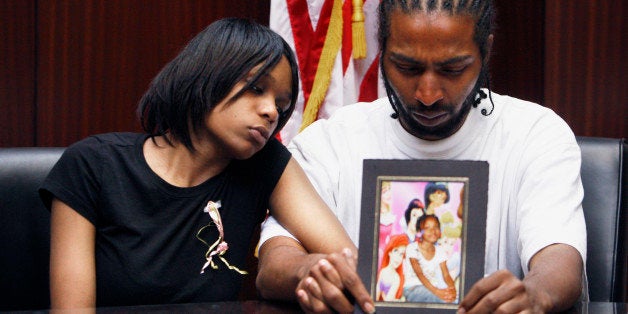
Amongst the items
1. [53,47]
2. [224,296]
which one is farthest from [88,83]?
[224,296]

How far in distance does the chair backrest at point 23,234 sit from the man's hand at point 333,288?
0.64m

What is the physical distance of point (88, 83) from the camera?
304cm

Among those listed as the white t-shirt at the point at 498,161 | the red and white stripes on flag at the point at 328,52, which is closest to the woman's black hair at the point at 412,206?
the white t-shirt at the point at 498,161

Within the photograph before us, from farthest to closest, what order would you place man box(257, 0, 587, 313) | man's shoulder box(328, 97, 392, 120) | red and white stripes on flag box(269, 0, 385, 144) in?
1. red and white stripes on flag box(269, 0, 385, 144)
2. man's shoulder box(328, 97, 392, 120)
3. man box(257, 0, 587, 313)

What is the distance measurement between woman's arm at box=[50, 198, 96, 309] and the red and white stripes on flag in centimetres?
110

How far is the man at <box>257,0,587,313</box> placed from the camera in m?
1.54

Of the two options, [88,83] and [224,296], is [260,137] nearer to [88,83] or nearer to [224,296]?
[224,296]

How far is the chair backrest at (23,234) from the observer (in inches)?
70.2

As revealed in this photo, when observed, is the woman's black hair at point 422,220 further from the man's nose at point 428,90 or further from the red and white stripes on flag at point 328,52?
the red and white stripes on flag at point 328,52

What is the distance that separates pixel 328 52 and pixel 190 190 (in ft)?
3.52

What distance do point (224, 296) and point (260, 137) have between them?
0.99ft

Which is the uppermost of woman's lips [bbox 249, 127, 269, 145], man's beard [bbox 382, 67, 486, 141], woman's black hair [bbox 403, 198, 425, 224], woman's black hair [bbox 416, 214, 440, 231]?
man's beard [bbox 382, 67, 486, 141]

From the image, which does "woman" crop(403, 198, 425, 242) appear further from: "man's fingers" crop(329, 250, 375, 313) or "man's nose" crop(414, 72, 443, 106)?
"man's nose" crop(414, 72, 443, 106)

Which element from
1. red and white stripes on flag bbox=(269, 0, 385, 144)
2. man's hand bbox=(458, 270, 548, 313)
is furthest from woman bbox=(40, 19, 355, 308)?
red and white stripes on flag bbox=(269, 0, 385, 144)
